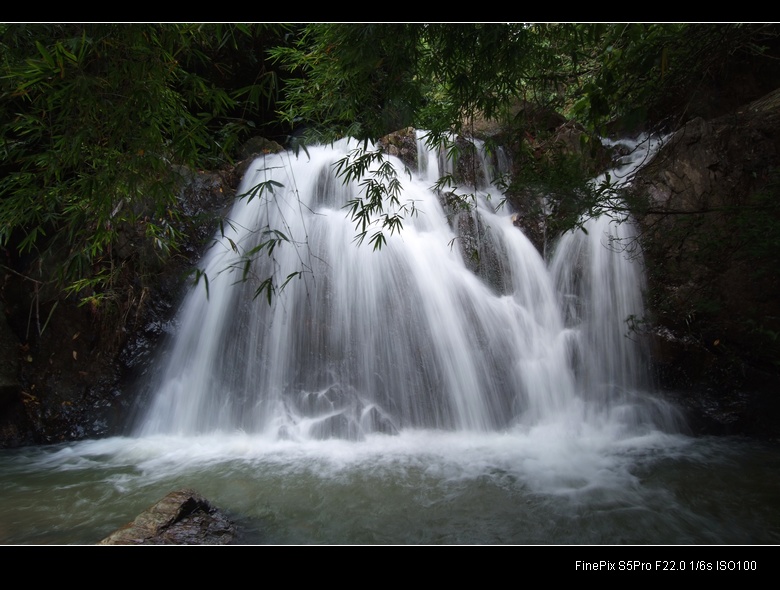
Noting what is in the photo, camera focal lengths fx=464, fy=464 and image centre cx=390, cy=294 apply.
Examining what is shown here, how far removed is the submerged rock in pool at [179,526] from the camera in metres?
2.44

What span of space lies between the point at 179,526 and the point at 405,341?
9.38ft

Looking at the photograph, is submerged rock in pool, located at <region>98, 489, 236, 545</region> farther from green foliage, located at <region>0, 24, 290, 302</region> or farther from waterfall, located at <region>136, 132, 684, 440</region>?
waterfall, located at <region>136, 132, 684, 440</region>

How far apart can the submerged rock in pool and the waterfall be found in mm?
1595

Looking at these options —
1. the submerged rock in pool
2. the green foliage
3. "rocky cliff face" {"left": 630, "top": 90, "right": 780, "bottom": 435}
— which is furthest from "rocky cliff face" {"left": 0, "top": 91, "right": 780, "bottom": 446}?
the submerged rock in pool

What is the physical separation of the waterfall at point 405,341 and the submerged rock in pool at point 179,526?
5.23ft

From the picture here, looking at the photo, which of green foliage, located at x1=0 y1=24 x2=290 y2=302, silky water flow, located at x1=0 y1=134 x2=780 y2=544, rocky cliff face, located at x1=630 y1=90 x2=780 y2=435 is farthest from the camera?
rocky cliff face, located at x1=630 y1=90 x2=780 y2=435

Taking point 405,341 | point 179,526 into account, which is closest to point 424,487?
point 179,526

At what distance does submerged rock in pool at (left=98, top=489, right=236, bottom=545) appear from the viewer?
2438 millimetres

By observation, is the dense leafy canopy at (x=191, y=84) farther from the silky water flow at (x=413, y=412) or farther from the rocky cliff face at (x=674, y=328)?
the rocky cliff face at (x=674, y=328)

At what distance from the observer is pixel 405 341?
4996mm

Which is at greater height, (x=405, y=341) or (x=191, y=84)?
(x=191, y=84)

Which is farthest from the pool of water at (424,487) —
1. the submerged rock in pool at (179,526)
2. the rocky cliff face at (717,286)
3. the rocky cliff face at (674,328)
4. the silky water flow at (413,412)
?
the rocky cliff face at (717,286)

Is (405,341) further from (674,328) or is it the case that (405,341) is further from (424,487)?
(674,328)

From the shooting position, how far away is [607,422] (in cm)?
461
